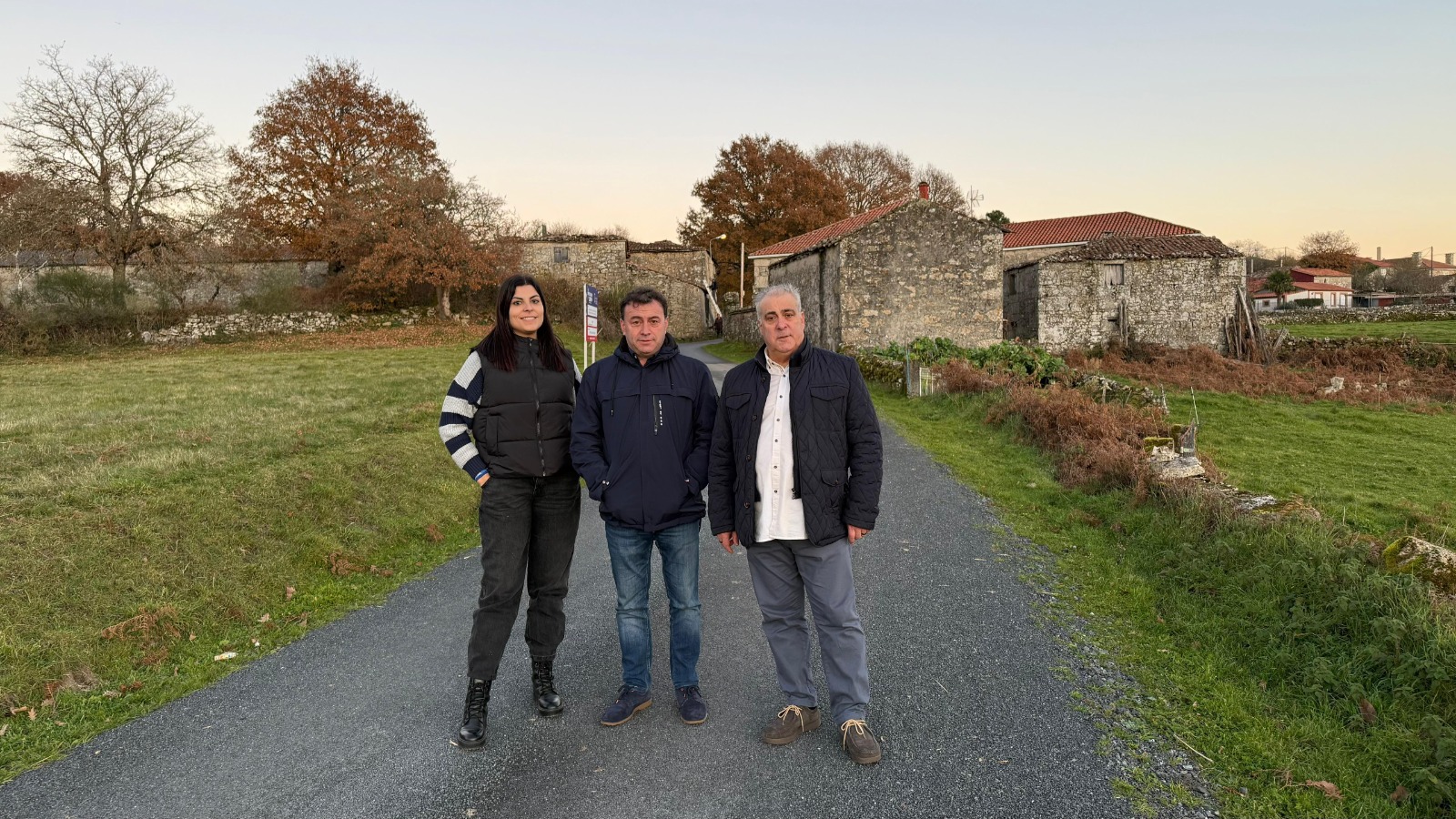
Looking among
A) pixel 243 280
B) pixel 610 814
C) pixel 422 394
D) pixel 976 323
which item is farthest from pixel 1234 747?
pixel 243 280

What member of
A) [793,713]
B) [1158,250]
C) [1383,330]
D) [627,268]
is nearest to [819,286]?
[1158,250]

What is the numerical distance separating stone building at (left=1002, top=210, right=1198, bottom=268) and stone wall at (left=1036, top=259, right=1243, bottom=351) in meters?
13.1

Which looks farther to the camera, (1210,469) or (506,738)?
(1210,469)

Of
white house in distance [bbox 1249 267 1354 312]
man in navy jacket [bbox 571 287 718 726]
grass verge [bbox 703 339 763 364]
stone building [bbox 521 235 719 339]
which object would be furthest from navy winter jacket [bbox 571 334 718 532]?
white house in distance [bbox 1249 267 1354 312]

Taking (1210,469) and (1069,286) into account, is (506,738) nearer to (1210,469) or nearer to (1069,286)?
(1210,469)

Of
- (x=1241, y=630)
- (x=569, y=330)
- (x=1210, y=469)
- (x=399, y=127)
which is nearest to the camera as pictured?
(x=1241, y=630)

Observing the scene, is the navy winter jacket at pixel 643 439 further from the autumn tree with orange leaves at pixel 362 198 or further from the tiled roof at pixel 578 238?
the tiled roof at pixel 578 238

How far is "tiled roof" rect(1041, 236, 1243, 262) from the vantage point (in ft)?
93.3

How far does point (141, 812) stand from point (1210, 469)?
914 cm

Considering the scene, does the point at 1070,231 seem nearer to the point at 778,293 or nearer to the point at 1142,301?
the point at 1142,301

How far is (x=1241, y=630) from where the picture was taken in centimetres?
450

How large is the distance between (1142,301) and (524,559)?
3069 cm

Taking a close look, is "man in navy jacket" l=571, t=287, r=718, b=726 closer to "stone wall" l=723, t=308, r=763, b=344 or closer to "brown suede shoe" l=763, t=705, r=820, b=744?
"brown suede shoe" l=763, t=705, r=820, b=744

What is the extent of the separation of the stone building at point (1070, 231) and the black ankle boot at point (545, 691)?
42.2 metres
